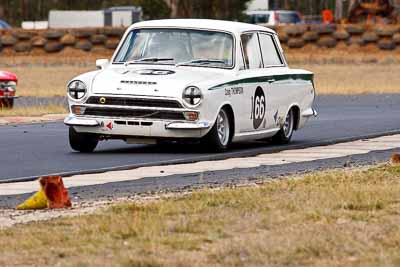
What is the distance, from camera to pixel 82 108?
16953 millimetres

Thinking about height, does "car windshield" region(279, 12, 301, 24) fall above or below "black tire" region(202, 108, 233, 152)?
below

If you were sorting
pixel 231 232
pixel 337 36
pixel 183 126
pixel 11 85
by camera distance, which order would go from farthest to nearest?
pixel 337 36, pixel 11 85, pixel 183 126, pixel 231 232

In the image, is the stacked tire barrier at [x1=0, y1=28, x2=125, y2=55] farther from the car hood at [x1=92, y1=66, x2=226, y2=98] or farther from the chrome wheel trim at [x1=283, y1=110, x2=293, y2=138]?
the car hood at [x1=92, y1=66, x2=226, y2=98]

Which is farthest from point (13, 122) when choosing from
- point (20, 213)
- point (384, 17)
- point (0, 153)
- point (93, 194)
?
point (384, 17)

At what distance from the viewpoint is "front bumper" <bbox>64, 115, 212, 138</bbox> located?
16.6m

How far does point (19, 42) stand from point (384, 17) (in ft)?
52.8

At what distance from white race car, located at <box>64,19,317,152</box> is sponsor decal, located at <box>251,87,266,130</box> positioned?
0.01 meters

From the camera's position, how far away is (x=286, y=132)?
1931cm

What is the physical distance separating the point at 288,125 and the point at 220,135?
238cm

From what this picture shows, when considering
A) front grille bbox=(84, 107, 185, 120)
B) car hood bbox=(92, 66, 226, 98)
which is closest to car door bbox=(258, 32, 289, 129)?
car hood bbox=(92, 66, 226, 98)

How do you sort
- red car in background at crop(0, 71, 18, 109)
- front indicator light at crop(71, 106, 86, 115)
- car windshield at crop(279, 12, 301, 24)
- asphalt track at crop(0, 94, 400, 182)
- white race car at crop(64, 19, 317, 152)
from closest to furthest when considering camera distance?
asphalt track at crop(0, 94, 400, 182) < white race car at crop(64, 19, 317, 152) < front indicator light at crop(71, 106, 86, 115) < red car in background at crop(0, 71, 18, 109) < car windshield at crop(279, 12, 301, 24)

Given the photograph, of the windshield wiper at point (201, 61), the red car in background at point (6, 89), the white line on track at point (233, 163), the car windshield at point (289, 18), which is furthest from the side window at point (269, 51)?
the car windshield at point (289, 18)

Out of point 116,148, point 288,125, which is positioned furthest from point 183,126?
point 288,125

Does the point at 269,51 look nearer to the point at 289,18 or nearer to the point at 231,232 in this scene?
the point at 231,232
